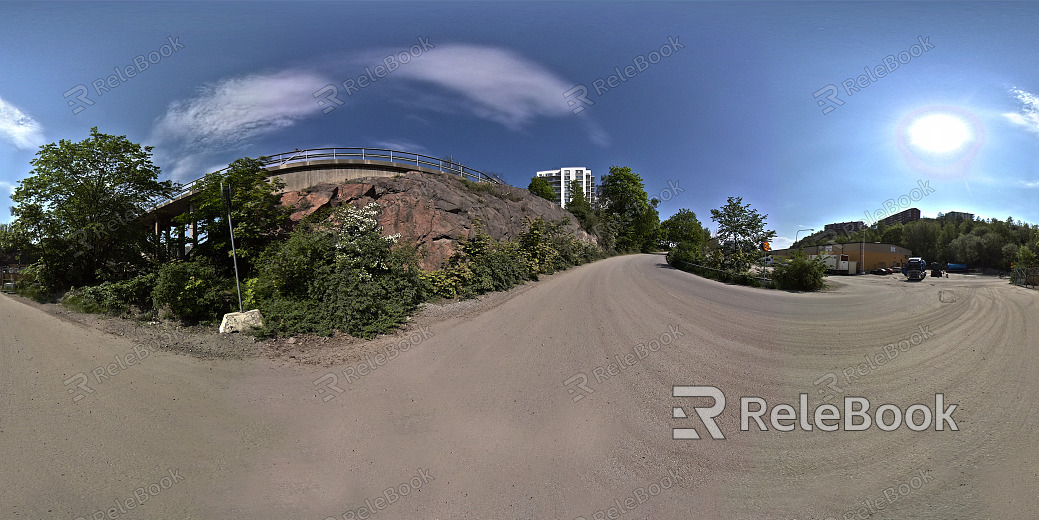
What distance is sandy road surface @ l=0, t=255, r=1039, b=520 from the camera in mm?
2854

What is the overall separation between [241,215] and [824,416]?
513 inches

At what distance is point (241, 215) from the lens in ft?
33.9

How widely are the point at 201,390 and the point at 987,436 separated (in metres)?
8.89

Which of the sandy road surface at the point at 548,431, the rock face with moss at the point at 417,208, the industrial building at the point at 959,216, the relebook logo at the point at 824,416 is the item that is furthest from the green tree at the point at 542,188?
the industrial building at the point at 959,216

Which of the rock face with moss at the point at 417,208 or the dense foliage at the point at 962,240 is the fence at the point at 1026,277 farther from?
the rock face with moss at the point at 417,208

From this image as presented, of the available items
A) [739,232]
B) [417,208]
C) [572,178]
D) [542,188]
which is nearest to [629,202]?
[542,188]

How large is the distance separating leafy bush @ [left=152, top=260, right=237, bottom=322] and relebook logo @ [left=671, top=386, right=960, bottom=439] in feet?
34.6

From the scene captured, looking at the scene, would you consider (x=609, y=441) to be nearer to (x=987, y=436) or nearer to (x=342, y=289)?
(x=987, y=436)

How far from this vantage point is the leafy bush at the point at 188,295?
891 cm

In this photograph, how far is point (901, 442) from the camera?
354 cm

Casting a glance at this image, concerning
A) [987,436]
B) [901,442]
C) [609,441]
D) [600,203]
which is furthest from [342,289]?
[600,203]

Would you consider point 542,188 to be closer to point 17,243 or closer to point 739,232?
point 739,232

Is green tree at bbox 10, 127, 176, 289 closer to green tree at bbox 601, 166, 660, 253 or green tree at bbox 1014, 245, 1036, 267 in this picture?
green tree at bbox 601, 166, 660, 253

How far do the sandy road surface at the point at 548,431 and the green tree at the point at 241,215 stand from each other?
13.2 feet
